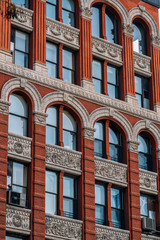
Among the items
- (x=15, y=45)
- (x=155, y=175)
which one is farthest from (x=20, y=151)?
(x=155, y=175)

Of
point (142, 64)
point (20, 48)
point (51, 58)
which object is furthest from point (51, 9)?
point (142, 64)

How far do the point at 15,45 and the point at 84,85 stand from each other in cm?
449

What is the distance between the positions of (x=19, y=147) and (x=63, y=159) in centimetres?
271

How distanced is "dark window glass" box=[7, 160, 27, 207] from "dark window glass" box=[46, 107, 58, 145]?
246 cm

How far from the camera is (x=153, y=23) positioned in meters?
43.8

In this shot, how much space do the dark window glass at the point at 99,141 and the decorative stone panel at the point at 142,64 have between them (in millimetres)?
5132

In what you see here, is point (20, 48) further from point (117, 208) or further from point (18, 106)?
point (117, 208)

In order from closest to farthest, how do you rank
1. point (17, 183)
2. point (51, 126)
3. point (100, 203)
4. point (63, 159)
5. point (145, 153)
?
point (17, 183) → point (63, 159) → point (51, 126) → point (100, 203) → point (145, 153)

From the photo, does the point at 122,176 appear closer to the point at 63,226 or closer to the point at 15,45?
the point at 63,226

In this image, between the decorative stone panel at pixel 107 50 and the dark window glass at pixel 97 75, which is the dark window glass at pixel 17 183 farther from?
the decorative stone panel at pixel 107 50

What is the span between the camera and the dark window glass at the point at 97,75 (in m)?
39.4

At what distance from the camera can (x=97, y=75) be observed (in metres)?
39.8

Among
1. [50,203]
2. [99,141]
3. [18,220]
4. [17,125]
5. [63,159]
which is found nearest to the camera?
[18,220]

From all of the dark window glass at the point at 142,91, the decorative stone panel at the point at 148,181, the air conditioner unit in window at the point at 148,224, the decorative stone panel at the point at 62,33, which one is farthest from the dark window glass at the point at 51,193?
the dark window glass at the point at 142,91
